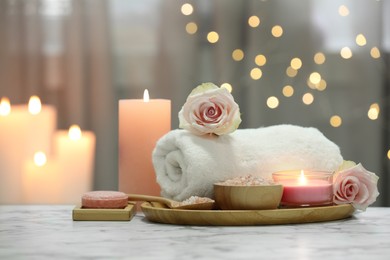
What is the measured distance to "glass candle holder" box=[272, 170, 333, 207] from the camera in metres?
1.01

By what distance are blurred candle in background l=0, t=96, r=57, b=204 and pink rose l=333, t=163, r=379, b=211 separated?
2.15 ft

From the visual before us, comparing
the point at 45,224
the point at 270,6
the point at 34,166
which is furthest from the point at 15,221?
the point at 270,6

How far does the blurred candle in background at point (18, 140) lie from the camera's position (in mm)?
1367

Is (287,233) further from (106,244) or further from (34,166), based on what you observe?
(34,166)

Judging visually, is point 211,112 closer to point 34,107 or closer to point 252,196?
point 252,196

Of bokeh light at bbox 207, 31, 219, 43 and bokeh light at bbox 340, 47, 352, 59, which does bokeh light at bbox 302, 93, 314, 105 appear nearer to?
bokeh light at bbox 340, 47, 352, 59

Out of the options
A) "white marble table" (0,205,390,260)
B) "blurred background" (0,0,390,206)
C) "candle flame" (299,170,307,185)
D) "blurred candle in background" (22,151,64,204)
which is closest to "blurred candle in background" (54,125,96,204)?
"blurred candle in background" (22,151,64,204)

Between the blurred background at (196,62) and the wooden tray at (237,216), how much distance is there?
65 cm

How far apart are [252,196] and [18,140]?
1.98 ft

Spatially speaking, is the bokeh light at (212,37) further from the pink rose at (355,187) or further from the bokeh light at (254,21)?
the pink rose at (355,187)

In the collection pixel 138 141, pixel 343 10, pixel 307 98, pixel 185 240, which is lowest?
pixel 185 240

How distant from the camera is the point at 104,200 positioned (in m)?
1.03

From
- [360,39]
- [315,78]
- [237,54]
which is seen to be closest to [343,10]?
[360,39]

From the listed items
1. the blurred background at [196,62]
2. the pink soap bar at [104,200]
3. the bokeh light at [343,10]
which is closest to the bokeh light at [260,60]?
the blurred background at [196,62]
